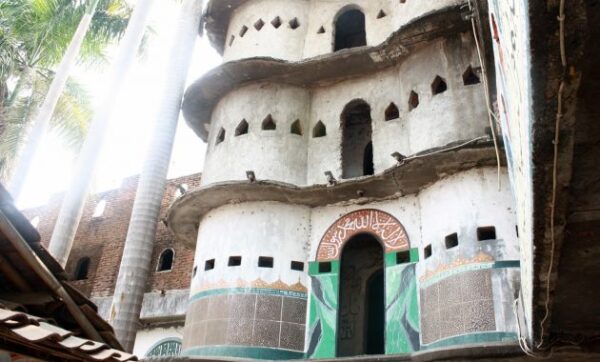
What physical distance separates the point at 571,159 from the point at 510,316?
5.90 meters

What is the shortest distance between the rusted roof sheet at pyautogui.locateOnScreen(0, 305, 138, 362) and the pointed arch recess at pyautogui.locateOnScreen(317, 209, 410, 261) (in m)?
6.16

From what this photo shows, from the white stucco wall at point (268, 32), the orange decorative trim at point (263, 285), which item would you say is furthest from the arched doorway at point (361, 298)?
the white stucco wall at point (268, 32)

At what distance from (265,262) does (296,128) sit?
3.37m

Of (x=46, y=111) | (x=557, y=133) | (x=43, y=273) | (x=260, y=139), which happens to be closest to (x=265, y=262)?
(x=260, y=139)

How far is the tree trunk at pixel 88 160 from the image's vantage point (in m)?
13.0

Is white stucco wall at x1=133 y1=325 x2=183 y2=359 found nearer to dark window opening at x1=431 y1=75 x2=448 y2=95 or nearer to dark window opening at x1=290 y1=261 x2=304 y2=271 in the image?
dark window opening at x1=290 y1=261 x2=304 y2=271

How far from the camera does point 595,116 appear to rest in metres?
2.73

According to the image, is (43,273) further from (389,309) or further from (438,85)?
(438,85)

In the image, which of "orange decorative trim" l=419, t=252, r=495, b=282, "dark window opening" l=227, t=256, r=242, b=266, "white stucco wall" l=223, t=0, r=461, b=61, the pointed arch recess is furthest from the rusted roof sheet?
"white stucco wall" l=223, t=0, r=461, b=61

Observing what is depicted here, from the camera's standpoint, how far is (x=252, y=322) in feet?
33.0

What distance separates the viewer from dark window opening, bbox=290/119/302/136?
12.5 m

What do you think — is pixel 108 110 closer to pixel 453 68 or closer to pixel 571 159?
pixel 453 68

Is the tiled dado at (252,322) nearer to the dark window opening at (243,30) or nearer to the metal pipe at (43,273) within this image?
the metal pipe at (43,273)

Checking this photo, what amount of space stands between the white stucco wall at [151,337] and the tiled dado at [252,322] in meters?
4.65
